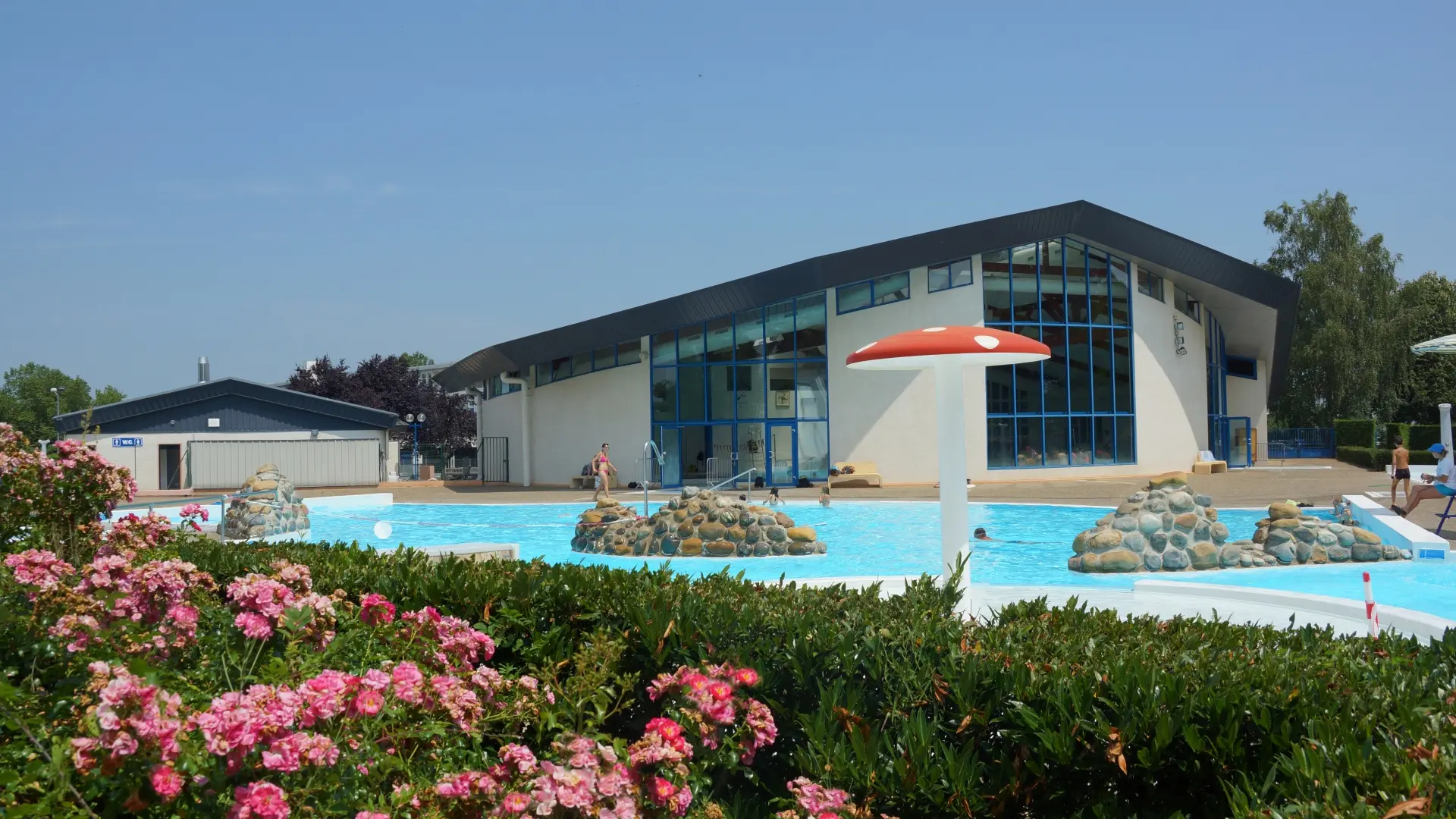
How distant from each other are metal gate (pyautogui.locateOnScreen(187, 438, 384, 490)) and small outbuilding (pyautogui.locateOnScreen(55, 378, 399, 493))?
0.08ft

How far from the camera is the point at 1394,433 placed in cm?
3891

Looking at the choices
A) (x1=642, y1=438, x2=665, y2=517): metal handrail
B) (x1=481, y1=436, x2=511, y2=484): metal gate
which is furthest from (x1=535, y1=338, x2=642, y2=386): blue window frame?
(x1=481, y1=436, x2=511, y2=484): metal gate

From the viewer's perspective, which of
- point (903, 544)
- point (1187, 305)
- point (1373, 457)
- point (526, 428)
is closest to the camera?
point (903, 544)

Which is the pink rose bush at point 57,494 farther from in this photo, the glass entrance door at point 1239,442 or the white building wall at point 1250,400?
the white building wall at point 1250,400

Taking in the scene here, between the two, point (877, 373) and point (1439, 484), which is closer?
point (1439, 484)

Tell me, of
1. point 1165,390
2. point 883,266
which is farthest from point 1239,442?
point 883,266

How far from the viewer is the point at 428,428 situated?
170 ft

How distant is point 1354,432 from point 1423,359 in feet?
34.5

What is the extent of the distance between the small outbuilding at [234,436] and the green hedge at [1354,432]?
118ft

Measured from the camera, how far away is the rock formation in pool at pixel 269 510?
17.9 meters

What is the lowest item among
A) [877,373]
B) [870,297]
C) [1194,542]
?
[1194,542]

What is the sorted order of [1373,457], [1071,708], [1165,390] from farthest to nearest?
[1373,457], [1165,390], [1071,708]

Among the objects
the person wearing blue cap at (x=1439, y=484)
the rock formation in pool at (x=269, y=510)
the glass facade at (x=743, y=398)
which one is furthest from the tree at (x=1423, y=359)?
the rock formation in pool at (x=269, y=510)

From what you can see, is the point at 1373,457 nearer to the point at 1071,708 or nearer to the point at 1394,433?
the point at 1394,433
